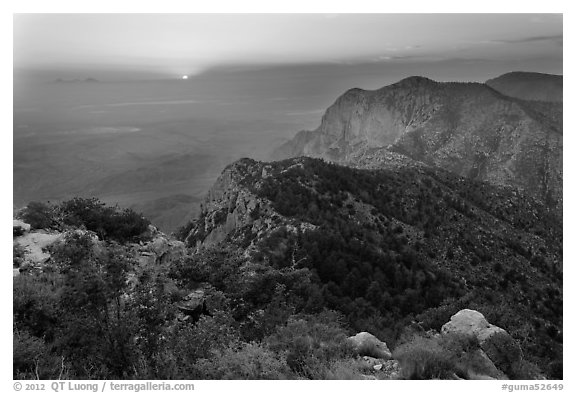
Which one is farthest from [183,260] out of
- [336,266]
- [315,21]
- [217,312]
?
[336,266]

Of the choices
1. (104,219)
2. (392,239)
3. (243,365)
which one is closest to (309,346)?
(243,365)

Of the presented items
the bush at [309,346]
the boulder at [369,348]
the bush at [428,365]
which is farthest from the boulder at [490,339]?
the bush at [309,346]

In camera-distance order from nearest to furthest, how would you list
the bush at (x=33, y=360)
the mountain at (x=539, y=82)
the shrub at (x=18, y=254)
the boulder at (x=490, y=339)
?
the bush at (x=33, y=360) < the boulder at (x=490, y=339) < the shrub at (x=18, y=254) < the mountain at (x=539, y=82)

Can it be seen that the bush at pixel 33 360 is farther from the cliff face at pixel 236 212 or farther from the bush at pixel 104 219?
the cliff face at pixel 236 212

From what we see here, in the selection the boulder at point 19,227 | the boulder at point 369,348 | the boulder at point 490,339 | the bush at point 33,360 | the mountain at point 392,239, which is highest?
the boulder at point 19,227

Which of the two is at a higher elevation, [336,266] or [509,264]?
[336,266]

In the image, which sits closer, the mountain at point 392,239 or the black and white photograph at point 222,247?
the black and white photograph at point 222,247
